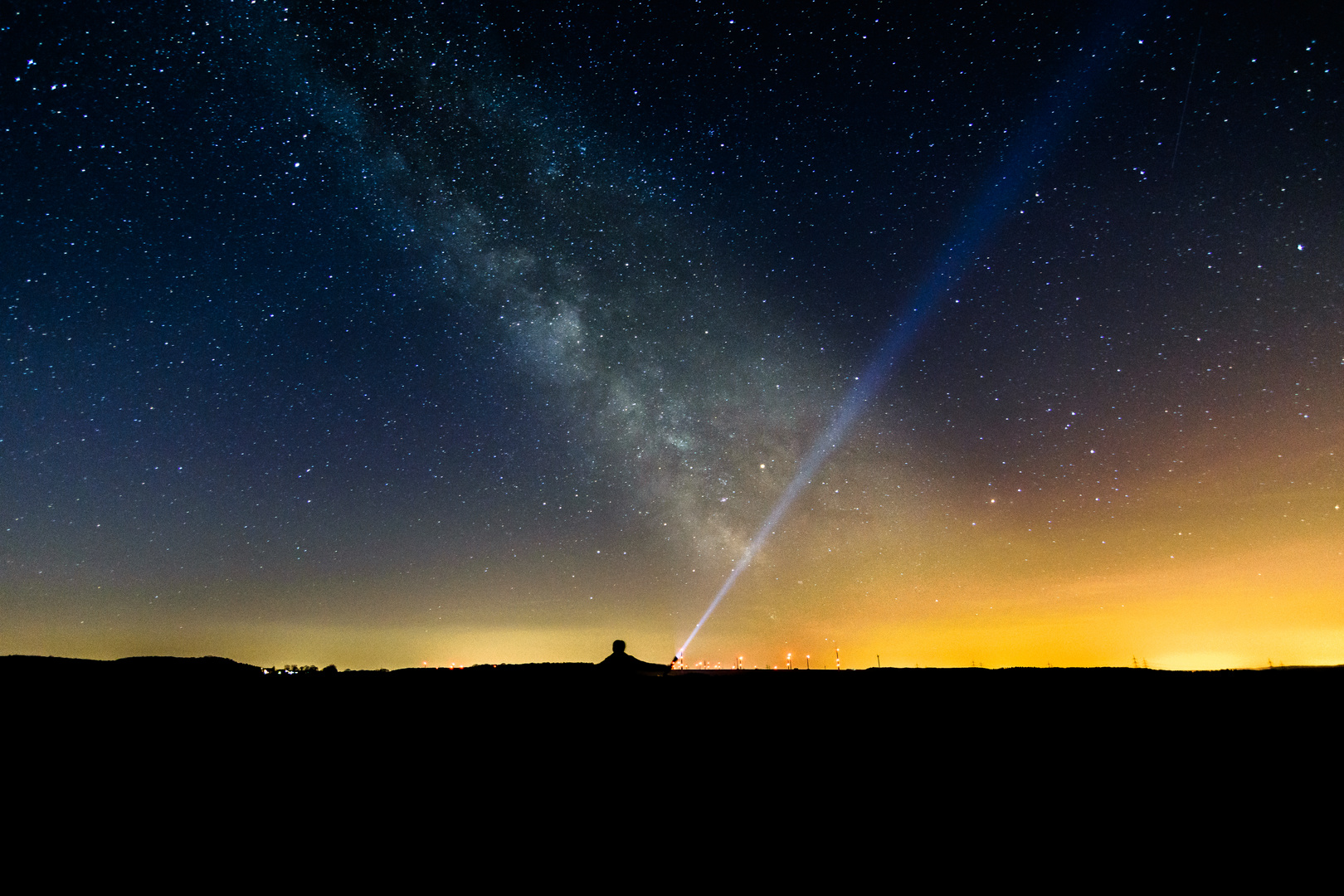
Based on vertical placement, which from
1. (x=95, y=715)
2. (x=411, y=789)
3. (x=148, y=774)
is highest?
(x=95, y=715)

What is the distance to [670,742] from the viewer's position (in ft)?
11.0

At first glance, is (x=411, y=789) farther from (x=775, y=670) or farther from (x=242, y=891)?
(x=775, y=670)

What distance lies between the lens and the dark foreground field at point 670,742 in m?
2.90

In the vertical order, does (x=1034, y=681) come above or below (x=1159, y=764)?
above

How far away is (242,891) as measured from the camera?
252 centimetres

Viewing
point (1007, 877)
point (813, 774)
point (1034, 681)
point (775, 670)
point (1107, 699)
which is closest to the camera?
point (1007, 877)

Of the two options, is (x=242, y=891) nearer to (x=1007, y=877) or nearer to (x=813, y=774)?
(x=813, y=774)

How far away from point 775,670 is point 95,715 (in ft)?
13.0

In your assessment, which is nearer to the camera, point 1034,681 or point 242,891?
point 242,891

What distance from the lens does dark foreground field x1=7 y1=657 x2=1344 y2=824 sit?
2.90 m

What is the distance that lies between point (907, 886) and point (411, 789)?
2.45 meters

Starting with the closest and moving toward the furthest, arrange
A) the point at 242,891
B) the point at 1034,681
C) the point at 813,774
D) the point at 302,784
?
1. the point at 242,891
2. the point at 302,784
3. the point at 813,774
4. the point at 1034,681

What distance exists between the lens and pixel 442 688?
3816 millimetres

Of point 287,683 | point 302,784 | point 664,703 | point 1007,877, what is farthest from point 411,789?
point 1007,877
